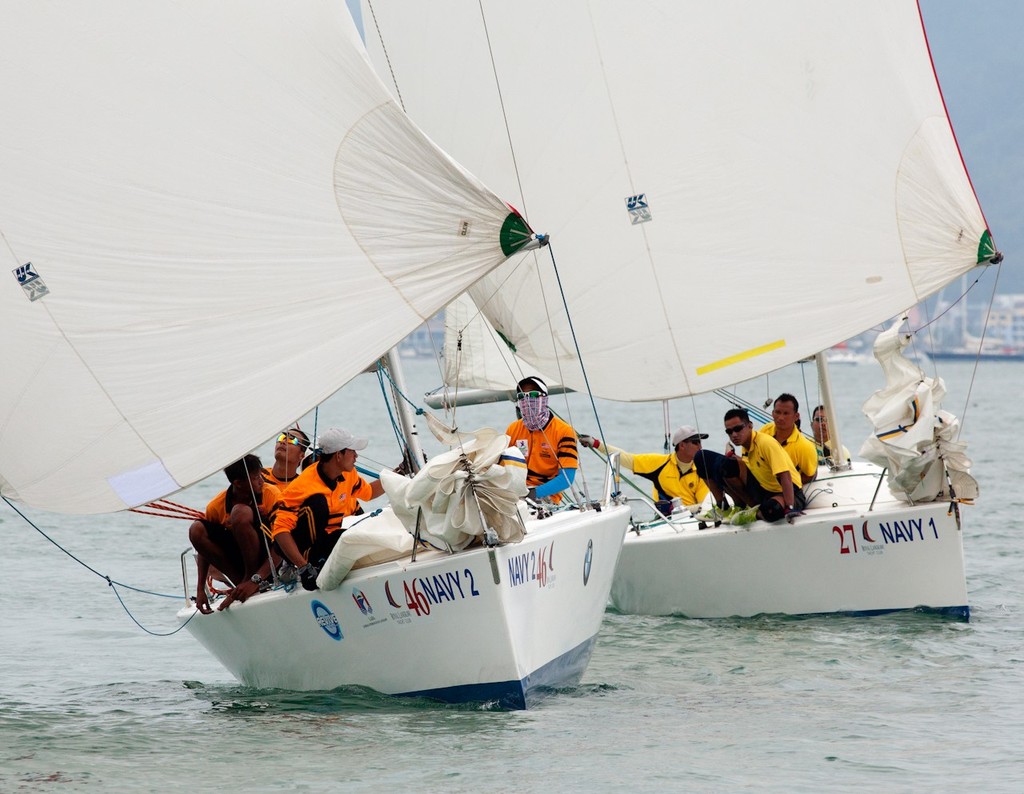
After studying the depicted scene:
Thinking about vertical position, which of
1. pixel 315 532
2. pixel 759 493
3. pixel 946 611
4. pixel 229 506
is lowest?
pixel 946 611

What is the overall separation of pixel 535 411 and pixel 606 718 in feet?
8.58

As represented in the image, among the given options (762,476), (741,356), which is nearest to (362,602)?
(762,476)

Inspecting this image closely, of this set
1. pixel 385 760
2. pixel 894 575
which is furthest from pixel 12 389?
pixel 894 575

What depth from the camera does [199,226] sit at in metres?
7.71

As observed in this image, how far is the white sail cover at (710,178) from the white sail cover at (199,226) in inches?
142

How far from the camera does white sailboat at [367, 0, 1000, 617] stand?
36.8 feet

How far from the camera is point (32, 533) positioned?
20766 mm

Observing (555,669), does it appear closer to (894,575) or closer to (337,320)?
(337,320)

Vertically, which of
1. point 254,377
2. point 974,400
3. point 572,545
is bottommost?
point 974,400

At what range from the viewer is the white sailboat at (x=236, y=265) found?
7574 mm

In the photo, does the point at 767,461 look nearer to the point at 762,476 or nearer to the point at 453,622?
the point at 762,476

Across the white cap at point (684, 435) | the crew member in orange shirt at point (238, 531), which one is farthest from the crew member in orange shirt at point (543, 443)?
the crew member in orange shirt at point (238, 531)

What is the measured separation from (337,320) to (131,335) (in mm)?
1087

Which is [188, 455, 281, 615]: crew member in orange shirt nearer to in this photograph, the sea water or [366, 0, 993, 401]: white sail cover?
the sea water
